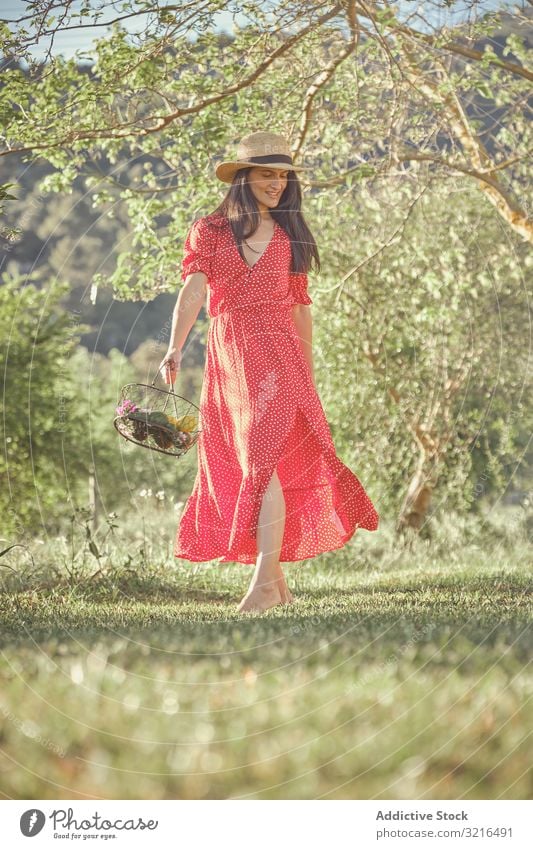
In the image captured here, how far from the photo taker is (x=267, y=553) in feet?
12.5

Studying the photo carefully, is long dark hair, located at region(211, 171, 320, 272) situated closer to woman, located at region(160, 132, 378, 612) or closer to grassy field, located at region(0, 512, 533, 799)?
woman, located at region(160, 132, 378, 612)

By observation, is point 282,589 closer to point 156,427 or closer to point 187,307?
point 156,427

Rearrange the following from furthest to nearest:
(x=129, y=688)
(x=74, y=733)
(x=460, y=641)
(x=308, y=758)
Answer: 1. (x=460, y=641)
2. (x=129, y=688)
3. (x=74, y=733)
4. (x=308, y=758)

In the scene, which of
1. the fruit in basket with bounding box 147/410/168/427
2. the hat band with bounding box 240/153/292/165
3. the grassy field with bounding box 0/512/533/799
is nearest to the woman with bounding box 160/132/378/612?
the hat band with bounding box 240/153/292/165

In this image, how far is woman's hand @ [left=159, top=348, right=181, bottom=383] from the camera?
12.4 feet

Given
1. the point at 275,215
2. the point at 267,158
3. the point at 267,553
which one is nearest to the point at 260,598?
the point at 267,553

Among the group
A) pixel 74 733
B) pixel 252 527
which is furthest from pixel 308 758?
pixel 252 527

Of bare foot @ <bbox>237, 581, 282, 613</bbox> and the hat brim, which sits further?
the hat brim

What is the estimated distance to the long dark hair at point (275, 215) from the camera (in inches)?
158

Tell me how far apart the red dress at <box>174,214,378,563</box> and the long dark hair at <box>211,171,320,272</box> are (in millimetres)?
36

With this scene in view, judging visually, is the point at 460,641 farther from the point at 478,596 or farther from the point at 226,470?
the point at 226,470

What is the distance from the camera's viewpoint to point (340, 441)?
24.6 ft

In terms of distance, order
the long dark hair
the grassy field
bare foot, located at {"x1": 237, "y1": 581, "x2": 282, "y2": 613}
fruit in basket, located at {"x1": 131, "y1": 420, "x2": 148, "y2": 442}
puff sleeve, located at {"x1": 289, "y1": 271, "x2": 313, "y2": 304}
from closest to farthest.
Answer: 1. the grassy field
2. bare foot, located at {"x1": 237, "y1": 581, "x2": 282, "y2": 613}
3. fruit in basket, located at {"x1": 131, "y1": 420, "x2": 148, "y2": 442}
4. the long dark hair
5. puff sleeve, located at {"x1": 289, "y1": 271, "x2": 313, "y2": 304}
